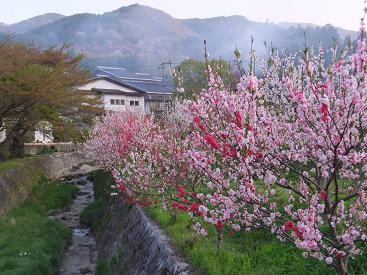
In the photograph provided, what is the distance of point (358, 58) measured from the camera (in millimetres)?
3746

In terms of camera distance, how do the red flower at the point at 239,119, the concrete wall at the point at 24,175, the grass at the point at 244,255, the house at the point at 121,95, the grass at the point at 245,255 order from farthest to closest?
the house at the point at 121,95, the concrete wall at the point at 24,175, the grass at the point at 244,255, the grass at the point at 245,255, the red flower at the point at 239,119

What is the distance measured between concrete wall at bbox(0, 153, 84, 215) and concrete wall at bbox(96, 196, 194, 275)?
6217mm

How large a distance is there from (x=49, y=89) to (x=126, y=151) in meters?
11.2

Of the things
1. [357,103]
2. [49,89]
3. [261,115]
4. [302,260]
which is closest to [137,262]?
[302,260]

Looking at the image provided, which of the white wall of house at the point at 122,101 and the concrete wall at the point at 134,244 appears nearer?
the concrete wall at the point at 134,244

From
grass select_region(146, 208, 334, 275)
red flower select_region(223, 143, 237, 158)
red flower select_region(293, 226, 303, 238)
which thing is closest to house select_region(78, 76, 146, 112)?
grass select_region(146, 208, 334, 275)

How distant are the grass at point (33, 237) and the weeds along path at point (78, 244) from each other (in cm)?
38

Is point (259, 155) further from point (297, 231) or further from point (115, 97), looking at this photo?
point (115, 97)

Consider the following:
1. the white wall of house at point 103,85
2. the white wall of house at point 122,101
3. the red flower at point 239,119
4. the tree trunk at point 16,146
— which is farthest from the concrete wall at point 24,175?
the red flower at point 239,119

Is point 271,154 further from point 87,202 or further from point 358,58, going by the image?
point 87,202

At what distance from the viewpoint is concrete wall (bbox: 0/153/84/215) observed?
22031 mm

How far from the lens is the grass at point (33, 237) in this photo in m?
14.2

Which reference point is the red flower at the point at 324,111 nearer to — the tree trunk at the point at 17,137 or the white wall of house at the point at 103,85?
the tree trunk at the point at 17,137

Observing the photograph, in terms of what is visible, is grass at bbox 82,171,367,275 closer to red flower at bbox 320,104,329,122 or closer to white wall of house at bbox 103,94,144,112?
red flower at bbox 320,104,329,122
